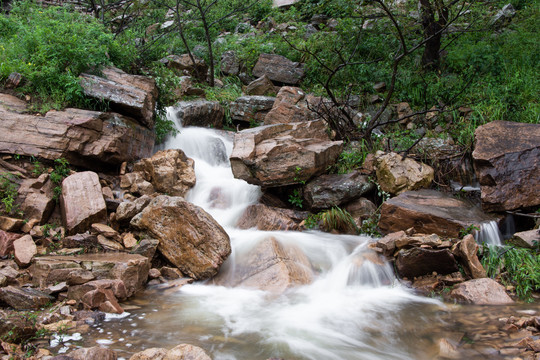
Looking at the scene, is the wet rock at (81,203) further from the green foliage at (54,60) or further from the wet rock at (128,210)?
the green foliage at (54,60)

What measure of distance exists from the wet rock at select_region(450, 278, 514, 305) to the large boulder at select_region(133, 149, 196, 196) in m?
4.93

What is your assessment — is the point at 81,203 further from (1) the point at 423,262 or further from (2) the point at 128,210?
(1) the point at 423,262

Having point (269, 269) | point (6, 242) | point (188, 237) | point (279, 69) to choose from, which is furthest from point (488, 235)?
point (279, 69)

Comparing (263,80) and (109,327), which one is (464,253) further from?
(263,80)

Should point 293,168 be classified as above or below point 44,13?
below

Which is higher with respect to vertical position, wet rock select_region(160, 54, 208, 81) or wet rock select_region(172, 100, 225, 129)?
wet rock select_region(160, 54, 208, 81)

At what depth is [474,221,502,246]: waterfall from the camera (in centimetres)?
570

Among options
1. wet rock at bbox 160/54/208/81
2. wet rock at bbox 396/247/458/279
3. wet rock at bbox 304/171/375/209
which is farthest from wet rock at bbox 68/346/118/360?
wet rock at bbox 160/54/208/81

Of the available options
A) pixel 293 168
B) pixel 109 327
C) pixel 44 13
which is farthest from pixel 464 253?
pixel 44 13

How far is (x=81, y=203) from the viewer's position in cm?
573

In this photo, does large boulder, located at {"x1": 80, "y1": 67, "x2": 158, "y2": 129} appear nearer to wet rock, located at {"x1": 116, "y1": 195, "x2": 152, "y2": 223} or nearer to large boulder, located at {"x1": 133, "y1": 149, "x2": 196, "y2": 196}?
large boulder, located at {"x1": 133, "y1": 149, "x2": 196, "y2": 196}

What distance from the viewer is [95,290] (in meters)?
4.00

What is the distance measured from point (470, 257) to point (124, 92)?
649 centimetres

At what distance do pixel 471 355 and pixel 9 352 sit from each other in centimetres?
370
